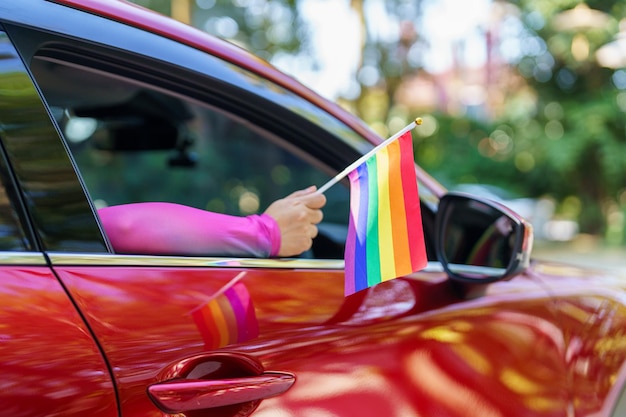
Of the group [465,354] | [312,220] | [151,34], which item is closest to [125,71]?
[151,34]

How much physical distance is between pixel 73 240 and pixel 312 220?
0.58 meters

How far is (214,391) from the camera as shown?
1283 millimetres

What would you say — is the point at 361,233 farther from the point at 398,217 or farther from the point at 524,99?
the point at 524,99

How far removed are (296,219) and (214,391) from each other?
0.50 m

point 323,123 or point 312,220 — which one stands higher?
point 323,123

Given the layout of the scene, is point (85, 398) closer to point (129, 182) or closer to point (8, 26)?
point (8, 26)

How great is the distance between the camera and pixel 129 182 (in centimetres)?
1205

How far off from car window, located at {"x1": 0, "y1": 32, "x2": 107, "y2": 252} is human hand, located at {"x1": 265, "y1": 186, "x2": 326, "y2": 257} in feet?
1.53

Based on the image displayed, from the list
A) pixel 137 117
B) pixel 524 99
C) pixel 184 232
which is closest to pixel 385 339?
pixel 184 232

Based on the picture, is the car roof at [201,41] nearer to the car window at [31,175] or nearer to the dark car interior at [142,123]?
the dark car interior at [142,123]

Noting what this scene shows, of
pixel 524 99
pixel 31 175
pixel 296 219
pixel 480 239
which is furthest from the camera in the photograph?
pixel 524 99

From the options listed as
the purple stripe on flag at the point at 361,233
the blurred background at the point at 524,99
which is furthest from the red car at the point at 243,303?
the blurred background at the point at 524,99

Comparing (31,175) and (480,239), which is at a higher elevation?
(31,175)

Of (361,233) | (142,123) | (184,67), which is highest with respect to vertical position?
(142,123)
